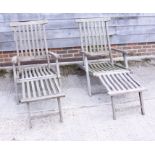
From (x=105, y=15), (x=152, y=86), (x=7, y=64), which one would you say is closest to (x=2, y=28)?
(x=7, y=64)

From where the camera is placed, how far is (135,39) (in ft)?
17.2

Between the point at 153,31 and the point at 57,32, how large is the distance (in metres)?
1.78

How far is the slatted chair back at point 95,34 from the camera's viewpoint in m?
4.57

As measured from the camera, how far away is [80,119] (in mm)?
3529

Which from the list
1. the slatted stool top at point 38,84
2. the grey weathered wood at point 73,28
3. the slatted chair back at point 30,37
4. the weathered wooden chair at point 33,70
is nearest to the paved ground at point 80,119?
the weathered wooden chair at point 33,70

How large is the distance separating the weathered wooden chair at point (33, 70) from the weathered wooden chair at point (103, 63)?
555 millimetres

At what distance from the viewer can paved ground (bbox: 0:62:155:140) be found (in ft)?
10.4

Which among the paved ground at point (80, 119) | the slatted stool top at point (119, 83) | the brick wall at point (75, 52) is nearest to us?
the paved ground at point (80, 119)

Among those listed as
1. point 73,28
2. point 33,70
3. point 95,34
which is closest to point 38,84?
point 33,70

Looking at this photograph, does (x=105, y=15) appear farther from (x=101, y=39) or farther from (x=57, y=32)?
(x=57, y=32)

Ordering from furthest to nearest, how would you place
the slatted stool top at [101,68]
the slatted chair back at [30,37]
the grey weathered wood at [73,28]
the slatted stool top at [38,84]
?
the grey weathered wood at [73,28] < the slatted chair back at [30,37] < the slatted stool top at [101,68] < the slatted stool top at [38,84]

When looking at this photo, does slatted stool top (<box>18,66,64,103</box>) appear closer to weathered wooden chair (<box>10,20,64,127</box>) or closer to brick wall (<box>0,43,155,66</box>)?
weathered wooden chair (<box>10,20,64,127</box>)

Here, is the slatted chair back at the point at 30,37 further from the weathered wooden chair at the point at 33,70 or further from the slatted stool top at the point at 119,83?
the slatted stool top at the point at 119,83

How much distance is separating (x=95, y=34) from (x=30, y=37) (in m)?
1.07
